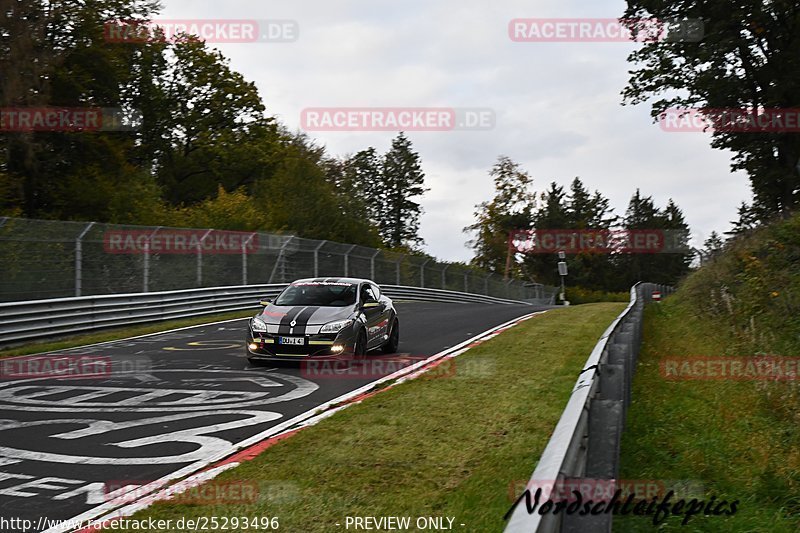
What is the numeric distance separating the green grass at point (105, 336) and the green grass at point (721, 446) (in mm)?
11546

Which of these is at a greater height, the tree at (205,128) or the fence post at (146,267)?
the tree at (205,128)

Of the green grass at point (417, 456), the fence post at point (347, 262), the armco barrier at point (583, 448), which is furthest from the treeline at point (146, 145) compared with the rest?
the armco barrier at point (583, 448)

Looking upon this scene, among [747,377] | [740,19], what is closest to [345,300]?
[747,377]

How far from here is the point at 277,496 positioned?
5602mm

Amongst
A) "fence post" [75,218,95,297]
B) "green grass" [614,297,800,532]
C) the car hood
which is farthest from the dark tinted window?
"fence post" [75,218,95,297]

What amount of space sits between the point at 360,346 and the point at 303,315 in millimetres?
1098

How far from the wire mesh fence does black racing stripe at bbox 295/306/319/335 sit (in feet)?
24.4

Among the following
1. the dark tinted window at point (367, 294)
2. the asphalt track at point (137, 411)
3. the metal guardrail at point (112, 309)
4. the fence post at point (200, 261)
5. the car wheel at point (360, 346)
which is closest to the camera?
the asphalt track at point (137, 411)

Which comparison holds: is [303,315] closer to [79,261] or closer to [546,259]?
[79,261]

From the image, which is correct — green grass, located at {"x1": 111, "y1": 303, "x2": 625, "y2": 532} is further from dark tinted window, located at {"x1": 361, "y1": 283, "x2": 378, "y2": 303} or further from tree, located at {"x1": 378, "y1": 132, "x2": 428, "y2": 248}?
tree, located at {"x1": 378, "y1": 132, "x2": 428, "y2": 248}

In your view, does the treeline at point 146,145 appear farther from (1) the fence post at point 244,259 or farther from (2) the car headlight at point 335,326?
(2) the car headlight at point 335,326

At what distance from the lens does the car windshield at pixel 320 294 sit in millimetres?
13516

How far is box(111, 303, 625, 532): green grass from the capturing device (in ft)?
17.4

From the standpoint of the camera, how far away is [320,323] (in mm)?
12492
